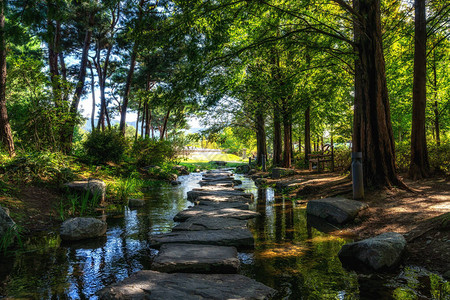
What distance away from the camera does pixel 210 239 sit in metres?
4.09

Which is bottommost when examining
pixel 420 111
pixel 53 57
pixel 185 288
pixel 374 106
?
pixel 185 288

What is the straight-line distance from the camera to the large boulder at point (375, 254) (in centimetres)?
319

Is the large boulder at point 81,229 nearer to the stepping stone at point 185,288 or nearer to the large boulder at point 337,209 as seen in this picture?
the stepping stone at point 185,288

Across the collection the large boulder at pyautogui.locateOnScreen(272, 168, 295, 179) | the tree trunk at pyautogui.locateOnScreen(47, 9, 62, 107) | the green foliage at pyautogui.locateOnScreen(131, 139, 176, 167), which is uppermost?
the tree trunk at pyautogui.locateOnScreen(47, 9, 62, 107)

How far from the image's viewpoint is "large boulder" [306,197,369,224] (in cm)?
537

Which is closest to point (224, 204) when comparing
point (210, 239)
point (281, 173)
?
point (210, 239)

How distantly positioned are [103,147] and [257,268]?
36.2 ft

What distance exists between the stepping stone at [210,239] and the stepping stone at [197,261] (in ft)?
1.35

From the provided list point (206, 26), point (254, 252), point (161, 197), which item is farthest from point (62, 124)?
point (254, 252)

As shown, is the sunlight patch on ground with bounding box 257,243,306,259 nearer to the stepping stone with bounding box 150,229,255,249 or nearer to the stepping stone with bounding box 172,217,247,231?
→ the stepping stone with bounding box 150,229,255,249

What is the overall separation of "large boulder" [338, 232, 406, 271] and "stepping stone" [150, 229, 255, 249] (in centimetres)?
126

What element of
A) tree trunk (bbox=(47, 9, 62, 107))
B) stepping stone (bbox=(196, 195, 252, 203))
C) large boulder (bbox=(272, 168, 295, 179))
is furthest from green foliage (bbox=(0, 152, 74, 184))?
large boulder (bbox=(272, 168, 295, 179))

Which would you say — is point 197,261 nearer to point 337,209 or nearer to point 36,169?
point 337,209

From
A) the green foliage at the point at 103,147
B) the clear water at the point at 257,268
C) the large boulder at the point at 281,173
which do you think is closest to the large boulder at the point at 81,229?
the clear water at the point at 257,268
